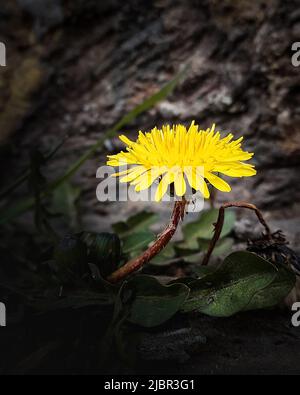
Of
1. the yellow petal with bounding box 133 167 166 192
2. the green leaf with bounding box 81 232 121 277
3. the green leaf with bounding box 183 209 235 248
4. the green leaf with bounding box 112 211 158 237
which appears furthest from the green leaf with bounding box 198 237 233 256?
the yellow petal with bounding box 133 167 166 192

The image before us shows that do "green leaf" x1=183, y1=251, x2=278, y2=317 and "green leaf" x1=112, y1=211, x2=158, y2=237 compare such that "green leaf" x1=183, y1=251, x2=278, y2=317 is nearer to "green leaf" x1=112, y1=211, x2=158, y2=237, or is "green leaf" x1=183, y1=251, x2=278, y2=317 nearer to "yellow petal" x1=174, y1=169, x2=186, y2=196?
"yellow petal" x1=174, y1=169, x2=186, y2=196

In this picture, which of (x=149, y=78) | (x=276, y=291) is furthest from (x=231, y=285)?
(x=149, y=78)

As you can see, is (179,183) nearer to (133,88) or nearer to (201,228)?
(201,228)

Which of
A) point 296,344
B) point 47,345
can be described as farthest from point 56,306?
point 296,344

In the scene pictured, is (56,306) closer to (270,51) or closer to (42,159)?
(42,159)

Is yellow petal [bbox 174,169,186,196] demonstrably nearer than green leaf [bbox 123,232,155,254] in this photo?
Yes

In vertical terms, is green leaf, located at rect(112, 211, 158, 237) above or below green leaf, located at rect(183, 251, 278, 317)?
above

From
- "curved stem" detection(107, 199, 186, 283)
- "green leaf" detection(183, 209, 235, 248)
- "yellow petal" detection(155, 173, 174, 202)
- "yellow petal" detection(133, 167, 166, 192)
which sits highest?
"green leaf" detection(183, 209, 235, 248)
